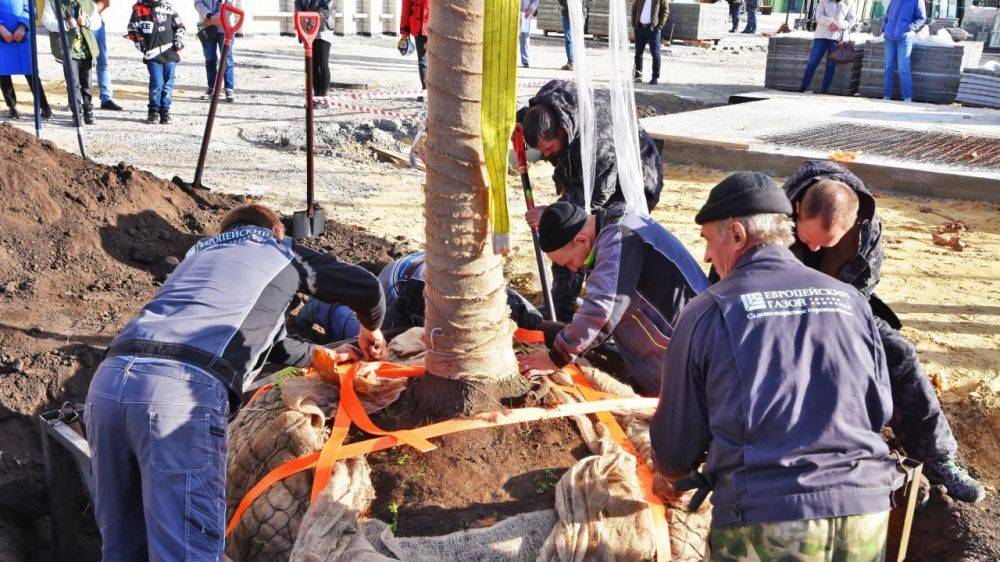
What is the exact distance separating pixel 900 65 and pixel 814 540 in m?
13.6

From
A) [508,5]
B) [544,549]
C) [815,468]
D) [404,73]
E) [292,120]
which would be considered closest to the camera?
[815,468]

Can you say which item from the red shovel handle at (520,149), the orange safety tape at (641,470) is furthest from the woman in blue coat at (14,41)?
the orange safety tape at (641,470)

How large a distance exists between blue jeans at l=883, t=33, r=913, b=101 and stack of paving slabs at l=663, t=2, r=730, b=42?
10582 millimetres

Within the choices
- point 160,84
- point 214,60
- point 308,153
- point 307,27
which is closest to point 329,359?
point 308,153

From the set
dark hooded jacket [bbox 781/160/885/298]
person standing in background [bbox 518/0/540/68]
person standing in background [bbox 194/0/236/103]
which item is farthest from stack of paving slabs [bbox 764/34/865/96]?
Answer: dark hooded jacket [bbox 781/160/885/298]

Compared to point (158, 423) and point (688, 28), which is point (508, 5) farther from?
point (688, 28)

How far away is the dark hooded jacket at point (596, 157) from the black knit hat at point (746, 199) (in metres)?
2.39

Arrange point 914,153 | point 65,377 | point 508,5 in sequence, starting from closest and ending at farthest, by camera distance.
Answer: point 508,5
point 65,377
point 914,153

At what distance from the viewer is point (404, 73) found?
643 inches

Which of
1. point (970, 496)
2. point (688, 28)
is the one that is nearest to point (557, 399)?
point (970, 496)

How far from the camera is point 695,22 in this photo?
80.3ft

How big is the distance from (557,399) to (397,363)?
2.38 ft

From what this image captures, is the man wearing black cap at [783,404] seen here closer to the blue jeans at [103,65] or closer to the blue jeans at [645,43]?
the blue jeans at [103,65]

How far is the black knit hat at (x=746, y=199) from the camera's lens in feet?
8.26
